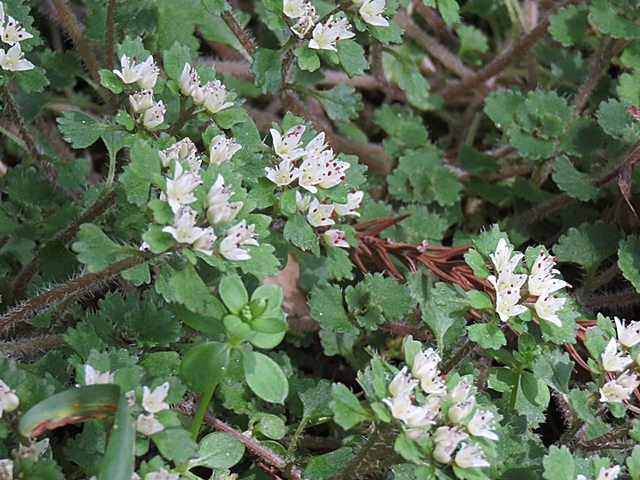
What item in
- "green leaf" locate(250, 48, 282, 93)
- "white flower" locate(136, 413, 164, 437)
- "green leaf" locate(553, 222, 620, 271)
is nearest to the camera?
"white flower" locate(136, 413, 164, 437)

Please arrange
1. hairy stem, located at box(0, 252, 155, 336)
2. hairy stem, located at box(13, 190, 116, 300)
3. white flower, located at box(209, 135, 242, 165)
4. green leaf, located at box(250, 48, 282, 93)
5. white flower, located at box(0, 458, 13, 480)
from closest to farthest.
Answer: white flower, located at box(0, 458, 13, 480) < hairy stem, located at box(0, 252, 155, 336) < white flower, located at box(209, 135, 242, 165) < hairy stem, located at box(13, 190, 116, 300) < green leaf, located at box(250, 48, 282, 93)

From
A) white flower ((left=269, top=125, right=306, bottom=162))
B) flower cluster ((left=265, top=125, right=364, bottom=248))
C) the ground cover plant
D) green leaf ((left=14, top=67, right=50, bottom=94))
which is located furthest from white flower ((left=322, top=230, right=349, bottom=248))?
green leaf ((left=14, top=67, right=50, bottom=94))

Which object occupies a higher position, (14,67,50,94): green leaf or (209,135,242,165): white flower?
(14,67,50,94): green leaf

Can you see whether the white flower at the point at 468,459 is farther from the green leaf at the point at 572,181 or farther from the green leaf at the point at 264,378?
the green leaf at the point at 572,181

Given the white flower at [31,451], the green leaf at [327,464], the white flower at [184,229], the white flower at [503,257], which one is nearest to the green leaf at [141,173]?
the white flower at [184,229]

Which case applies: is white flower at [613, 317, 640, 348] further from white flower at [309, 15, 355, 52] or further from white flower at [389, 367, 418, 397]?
white flower at [309, 15, 355, 52]

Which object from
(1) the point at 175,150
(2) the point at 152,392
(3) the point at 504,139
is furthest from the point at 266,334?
(3) the point at 504,139

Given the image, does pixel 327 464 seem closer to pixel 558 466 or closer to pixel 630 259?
pixel 558 466

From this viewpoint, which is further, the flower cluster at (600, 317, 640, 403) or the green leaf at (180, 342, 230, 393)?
the flower cluster at (600, 317, 640, 403)
